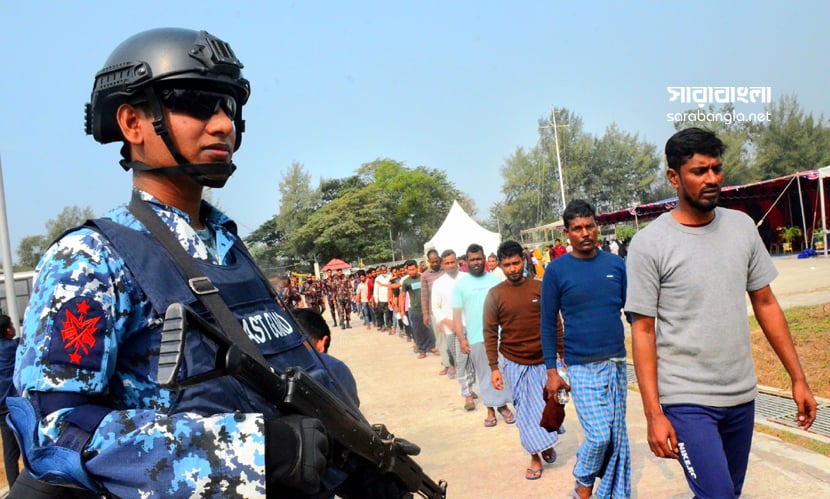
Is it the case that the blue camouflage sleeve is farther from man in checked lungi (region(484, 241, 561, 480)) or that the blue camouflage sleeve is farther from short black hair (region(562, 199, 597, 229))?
man in checked lungi (region(484, 241, 561, 480))

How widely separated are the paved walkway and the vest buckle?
143 inches

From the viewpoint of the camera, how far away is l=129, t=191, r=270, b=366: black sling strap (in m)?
1.26

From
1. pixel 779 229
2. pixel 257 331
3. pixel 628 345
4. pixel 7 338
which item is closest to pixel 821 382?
pixel 628 345

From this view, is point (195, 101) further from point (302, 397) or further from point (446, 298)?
point (446, 298)

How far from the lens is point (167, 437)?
1.08 meters

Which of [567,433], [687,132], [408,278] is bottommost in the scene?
[567,433]

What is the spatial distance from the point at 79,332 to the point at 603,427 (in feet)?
11.1

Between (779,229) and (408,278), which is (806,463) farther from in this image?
(779,229)

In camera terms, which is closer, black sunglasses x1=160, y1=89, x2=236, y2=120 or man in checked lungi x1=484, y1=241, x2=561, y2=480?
black sunglasses x1=160, y1=89, x2=236, y2=120

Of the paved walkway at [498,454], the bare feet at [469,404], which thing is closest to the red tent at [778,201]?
the paved walkway at [498,454]

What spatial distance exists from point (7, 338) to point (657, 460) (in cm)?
534

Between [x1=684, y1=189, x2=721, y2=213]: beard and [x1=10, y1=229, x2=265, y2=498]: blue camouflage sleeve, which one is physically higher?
[x1=684, y1=189, x2=721, y2=213]: beard

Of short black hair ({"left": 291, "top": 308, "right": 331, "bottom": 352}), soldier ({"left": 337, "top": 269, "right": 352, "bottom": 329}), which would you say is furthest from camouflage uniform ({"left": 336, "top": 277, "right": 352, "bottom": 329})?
short black hair ({"left": 291, "top": 308, "right": 331, "bottom": 352})

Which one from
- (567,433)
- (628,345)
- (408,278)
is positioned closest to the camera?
(567,433)
